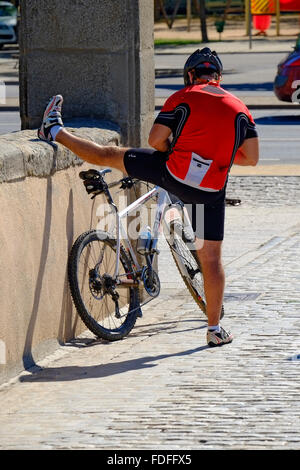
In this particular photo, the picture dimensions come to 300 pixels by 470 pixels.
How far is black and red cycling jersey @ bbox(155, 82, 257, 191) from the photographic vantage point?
24.5ft

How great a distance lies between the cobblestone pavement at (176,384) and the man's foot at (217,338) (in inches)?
2.1

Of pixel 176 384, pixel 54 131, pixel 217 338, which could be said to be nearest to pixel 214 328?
pixel 217 338

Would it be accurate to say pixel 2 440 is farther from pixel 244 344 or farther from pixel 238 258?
pixel 238 258

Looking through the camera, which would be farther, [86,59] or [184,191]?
[86,59]

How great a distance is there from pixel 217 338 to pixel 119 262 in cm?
93

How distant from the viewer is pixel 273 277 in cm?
1003

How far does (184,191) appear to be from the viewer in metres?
7.68

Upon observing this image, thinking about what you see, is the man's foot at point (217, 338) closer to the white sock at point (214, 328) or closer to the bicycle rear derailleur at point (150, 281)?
the white sock at point (214, 328)

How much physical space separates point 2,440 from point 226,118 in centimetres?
272

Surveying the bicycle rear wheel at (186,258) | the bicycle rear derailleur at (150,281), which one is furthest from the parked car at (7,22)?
the bicycle rear derailleur at (150,281)

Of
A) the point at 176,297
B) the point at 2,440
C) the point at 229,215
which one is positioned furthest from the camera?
the point at 229,215

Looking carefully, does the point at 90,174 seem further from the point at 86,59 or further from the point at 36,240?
the point at 86,59

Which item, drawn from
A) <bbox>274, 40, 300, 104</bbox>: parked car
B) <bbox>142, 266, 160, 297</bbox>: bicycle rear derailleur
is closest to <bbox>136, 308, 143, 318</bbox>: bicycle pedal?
<bbox>142, 266, 160, 297</bbox>: bicycle rear derailleur

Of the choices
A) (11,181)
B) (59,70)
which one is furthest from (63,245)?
(59,70)
